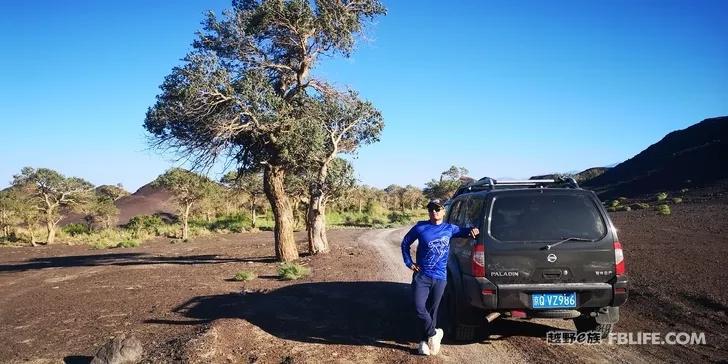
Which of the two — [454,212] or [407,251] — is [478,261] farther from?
[454,212]

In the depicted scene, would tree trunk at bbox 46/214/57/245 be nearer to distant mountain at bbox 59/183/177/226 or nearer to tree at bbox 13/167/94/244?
tree at bbox 13/167/94/244

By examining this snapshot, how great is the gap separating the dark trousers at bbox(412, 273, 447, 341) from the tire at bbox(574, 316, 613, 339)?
6.36 ft

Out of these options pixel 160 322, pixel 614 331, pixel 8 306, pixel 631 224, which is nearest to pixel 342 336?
pixel 160 322

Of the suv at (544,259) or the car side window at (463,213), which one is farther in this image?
the car side window at (463,213)

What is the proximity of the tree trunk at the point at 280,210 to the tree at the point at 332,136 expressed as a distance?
1.44m

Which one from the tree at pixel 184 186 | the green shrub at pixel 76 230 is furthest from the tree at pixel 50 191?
the tree at pixel 184 186

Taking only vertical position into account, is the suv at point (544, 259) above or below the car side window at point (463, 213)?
below

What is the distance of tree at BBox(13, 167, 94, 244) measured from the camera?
3428cm

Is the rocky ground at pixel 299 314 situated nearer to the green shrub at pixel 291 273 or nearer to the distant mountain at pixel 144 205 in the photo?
the green shrub at pixel 291 273

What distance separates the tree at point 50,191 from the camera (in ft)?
Answer: 112

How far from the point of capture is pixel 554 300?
5.76 metres

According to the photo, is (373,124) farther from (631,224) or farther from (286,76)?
(631,224)

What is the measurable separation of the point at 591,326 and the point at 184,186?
1276 inches

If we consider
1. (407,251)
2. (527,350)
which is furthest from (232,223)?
(527,350)
